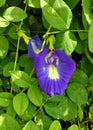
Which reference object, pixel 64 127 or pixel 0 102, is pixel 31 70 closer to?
pixel 0 102

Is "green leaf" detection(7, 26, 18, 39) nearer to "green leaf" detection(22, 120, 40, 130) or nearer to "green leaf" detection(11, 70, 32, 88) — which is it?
"green leaf" detection(11, 70, 32, 88)

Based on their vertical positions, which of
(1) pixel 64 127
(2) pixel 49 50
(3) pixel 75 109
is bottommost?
(1) pixel 64 127

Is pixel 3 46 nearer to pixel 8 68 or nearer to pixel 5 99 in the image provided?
pixel 8 68

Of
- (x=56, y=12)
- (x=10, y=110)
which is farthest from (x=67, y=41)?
(x=10, y=110)

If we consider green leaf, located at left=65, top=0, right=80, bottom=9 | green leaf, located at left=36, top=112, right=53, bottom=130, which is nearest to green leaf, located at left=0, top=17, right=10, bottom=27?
green leaf, located at left=65, top=0, right=80, bottom=9

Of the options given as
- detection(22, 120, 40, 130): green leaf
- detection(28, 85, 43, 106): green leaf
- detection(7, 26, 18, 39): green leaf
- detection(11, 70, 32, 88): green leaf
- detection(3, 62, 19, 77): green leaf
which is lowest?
detection(22, 120, 40, 130): green leaf

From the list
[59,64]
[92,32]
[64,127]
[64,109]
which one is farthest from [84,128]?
[92,32]

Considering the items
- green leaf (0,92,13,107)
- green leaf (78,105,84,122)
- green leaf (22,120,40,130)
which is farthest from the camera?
green leaf (78,105,84,122)
